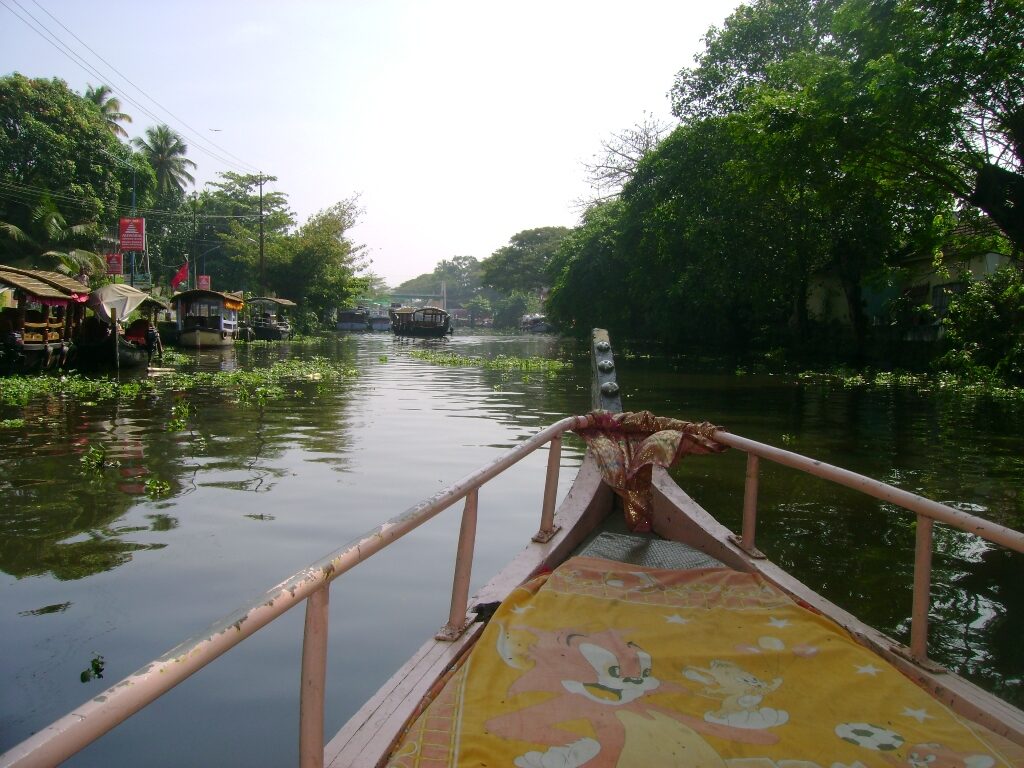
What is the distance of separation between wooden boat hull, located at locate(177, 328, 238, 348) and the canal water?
1676 centimetres

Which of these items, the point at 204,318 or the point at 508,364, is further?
the point at 204,318

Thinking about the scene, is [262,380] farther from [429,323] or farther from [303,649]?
[429,323]

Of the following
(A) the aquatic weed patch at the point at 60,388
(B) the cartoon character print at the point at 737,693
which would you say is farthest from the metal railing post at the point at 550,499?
(A) the aquatic weed patch at the point at 60,388

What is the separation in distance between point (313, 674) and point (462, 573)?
1225 millimetres

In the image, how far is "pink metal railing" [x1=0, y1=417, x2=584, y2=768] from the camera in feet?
3.55

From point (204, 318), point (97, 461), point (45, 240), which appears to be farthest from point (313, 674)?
point (45, 240)

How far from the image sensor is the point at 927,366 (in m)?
21.9

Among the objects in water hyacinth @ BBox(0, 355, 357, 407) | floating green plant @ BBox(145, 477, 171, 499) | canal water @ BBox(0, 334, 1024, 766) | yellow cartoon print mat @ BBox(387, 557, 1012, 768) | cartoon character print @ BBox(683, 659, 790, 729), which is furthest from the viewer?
water hyacinth @ BBox(0, 355, 357, 407)

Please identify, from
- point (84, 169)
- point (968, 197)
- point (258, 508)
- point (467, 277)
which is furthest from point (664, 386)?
point (467, 277)

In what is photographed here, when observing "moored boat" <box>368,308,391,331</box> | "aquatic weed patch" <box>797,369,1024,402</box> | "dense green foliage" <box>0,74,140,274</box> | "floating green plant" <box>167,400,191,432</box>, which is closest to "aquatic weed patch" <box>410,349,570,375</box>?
"aquatic weed patch" <box>797,369,1024,402</box>

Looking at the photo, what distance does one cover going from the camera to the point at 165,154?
173 feet

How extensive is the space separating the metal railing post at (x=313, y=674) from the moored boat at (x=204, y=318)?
1209 inches

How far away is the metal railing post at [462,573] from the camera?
3.00 metres

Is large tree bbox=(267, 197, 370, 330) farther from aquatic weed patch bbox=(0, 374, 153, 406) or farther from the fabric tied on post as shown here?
the fabric tied on post
